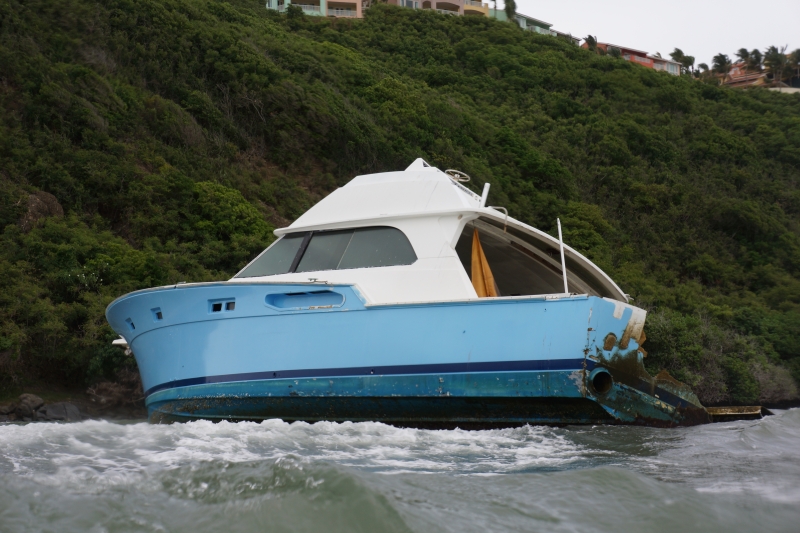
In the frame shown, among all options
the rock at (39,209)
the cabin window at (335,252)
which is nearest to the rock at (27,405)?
the cabin window at (335,252)

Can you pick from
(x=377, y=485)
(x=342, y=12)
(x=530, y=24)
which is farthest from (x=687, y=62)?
(x=377, y=485)

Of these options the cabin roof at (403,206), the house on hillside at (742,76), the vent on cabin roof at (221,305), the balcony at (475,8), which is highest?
the balcony at (475,8)

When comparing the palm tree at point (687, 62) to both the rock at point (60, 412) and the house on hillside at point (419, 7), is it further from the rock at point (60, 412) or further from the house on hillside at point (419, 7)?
the rock at point (60, 412)

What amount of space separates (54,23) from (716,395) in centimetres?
2458

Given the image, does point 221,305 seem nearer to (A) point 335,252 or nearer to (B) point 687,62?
(A) point 335,252

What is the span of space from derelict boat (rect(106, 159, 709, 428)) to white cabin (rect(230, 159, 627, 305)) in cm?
2

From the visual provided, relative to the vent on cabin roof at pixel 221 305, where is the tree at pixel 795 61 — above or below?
above

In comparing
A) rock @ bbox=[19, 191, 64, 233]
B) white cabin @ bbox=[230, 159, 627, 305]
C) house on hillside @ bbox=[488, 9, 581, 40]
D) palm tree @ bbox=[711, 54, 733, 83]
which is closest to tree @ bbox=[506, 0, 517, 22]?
house on hillside @ bbox=[488, 9, 581, 40]

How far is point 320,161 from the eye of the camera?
29.5 meters

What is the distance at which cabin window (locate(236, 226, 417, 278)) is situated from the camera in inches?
416

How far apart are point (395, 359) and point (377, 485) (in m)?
4.17

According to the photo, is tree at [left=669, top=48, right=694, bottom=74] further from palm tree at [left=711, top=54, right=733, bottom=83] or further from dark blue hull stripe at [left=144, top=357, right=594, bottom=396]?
dark blue hull stripe at [left=144, top=357, right=594, bottom=396]

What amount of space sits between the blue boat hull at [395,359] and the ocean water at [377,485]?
1289mm

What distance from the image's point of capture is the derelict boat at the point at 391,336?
371 inches
